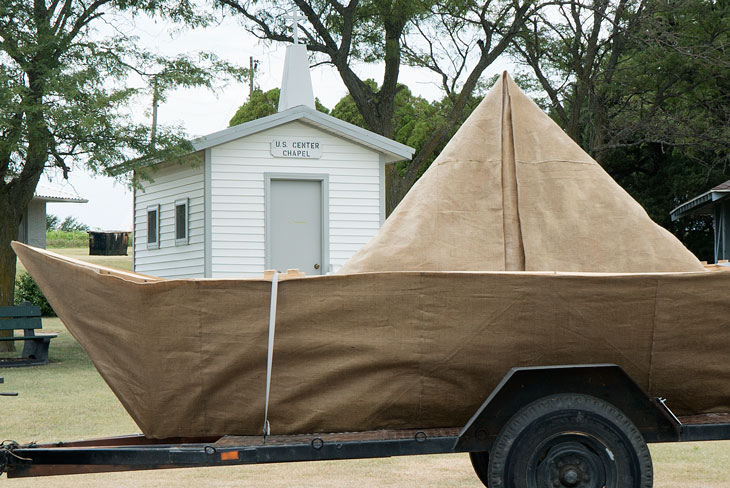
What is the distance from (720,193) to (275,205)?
10777 millimetres

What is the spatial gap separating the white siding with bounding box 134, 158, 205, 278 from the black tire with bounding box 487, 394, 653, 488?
1363 cm

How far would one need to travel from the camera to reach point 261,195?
1756 cm

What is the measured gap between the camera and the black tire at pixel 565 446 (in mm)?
4008

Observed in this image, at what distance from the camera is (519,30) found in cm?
2744

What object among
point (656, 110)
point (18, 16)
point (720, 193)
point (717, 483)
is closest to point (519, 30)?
point (656, 110)

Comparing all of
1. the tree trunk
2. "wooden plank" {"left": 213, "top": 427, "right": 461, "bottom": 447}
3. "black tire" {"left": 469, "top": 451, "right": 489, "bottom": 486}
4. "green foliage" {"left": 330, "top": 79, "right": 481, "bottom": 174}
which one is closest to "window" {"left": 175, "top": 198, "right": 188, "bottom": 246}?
the tree trunk

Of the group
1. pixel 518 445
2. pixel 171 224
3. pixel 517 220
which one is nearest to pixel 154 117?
pixel 171 224

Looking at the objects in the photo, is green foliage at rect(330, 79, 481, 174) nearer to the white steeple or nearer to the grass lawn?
the white steeple

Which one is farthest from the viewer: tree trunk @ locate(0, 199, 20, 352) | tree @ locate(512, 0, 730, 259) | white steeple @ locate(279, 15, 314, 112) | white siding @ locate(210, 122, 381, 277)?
tree @ locate(512, 0, 730, 259)

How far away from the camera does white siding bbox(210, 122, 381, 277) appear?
17.4 m

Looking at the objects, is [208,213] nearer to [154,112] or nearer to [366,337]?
[154,112]

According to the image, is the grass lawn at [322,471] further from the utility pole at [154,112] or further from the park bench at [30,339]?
the utility pole at [154,112]

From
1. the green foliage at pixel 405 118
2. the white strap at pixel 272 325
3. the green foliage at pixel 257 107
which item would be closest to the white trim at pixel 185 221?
the white strap at pixel 272 325

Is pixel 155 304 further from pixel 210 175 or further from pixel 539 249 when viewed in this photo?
pixel 210 175
